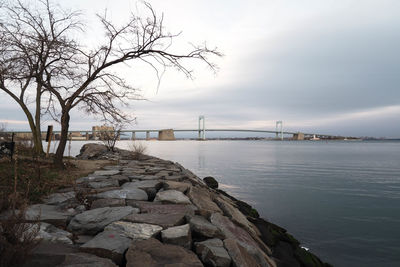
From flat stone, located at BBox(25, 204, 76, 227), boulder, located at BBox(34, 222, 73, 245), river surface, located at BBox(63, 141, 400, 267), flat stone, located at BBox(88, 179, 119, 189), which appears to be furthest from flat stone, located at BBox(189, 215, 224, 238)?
river surface, located at BBox(63, 141, 400, 267)

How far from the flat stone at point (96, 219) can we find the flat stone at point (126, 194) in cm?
77

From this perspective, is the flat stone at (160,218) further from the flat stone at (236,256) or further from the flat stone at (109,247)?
the flat stone at (236,256)

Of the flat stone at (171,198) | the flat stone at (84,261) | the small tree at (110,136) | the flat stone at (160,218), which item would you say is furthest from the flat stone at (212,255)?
the small tree at (110,136)

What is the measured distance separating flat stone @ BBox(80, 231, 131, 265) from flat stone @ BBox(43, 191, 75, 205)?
1849mm

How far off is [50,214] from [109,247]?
1.45m

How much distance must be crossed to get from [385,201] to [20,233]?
1268cm

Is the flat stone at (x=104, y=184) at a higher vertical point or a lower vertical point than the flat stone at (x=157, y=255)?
higher

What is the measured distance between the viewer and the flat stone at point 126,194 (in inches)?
168

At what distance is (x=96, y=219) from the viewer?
10.2ft

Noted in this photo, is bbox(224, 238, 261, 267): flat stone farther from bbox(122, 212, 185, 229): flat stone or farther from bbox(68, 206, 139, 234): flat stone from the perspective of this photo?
bbox(68, 206, 139, 234): flat stone

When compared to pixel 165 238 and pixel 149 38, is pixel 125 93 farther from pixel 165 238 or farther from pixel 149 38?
pixel 165 238

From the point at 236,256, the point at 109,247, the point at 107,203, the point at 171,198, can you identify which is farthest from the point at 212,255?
the point at 107,203

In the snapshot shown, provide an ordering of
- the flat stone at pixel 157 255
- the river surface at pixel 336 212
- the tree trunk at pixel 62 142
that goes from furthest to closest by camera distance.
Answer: the tree trunk at pixel 62 142, the river surface at pixel 336 212, the flat stone at pixel 157 255

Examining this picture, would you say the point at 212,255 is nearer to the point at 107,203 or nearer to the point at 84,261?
the point at 84,261
